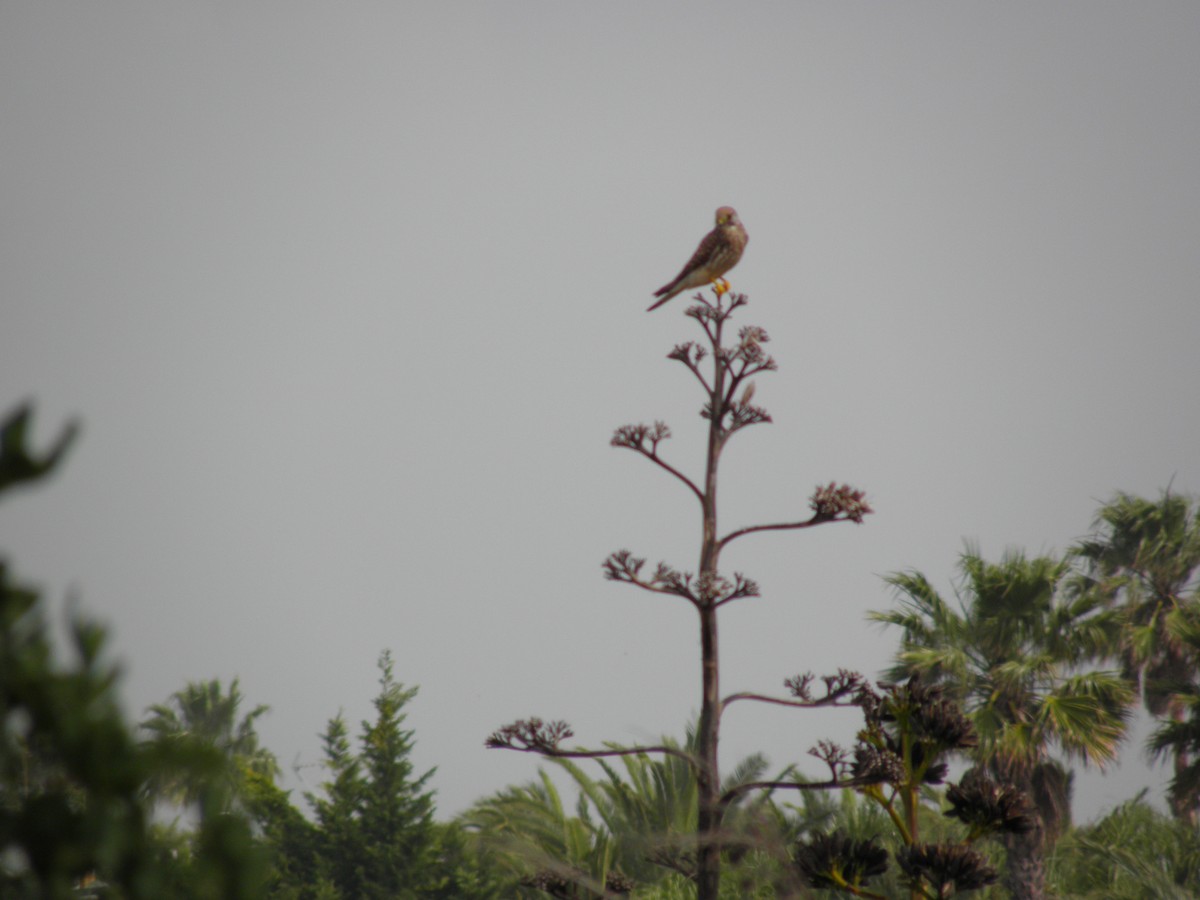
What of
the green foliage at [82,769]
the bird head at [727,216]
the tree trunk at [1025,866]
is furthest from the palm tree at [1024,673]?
the green foliage at [82,769]

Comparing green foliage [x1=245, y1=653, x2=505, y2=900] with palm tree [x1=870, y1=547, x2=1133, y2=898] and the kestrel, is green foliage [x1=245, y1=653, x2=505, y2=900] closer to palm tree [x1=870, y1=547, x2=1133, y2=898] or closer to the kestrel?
palm tree [x1=870, y1=547, x2=1133, y2=898]

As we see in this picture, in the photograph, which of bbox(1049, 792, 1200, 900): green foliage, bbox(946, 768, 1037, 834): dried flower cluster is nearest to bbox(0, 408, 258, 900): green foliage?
bbox(946, 768, 1037, 834): dried flower cluster

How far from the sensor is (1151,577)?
21312 mm

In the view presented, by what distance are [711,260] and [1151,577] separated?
1780cm

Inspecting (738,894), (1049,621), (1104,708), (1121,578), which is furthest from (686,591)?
(1121,578)

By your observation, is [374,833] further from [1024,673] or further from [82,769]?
[82,769]

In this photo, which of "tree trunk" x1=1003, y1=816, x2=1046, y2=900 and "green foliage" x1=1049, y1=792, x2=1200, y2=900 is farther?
"tree trunk" x1=1003, y1=816, x2=1046, y2=900

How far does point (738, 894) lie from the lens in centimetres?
1436

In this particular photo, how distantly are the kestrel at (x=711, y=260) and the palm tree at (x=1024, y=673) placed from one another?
8.31 meters

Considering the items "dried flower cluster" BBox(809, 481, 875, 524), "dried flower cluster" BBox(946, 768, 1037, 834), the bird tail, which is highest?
the bird tail

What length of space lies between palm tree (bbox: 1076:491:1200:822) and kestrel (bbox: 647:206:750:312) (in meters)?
14.6

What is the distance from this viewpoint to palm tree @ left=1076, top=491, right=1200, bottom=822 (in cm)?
1952

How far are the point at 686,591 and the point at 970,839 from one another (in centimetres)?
164

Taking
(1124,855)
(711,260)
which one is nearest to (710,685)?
(711,260)
